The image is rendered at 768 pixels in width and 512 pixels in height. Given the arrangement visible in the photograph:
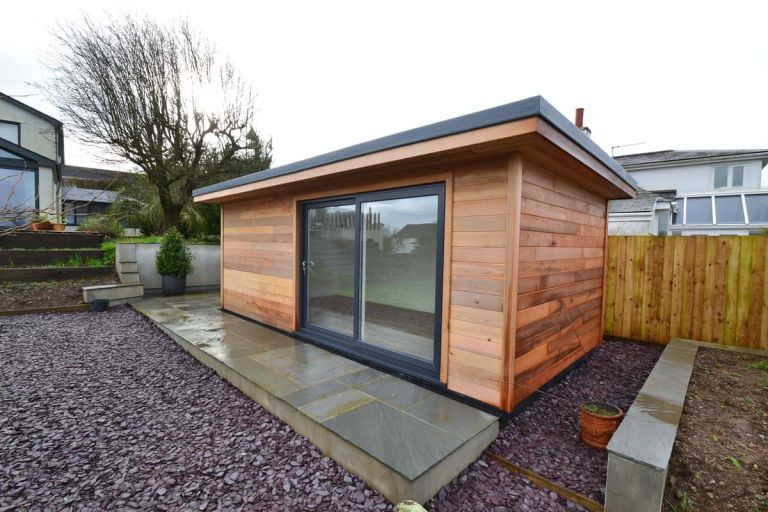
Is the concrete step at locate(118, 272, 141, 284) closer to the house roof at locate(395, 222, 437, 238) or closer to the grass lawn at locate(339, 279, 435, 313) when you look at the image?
the grass lawn at locate(339, 279, 435, 313)

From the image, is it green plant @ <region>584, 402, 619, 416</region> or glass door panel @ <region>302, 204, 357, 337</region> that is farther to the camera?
glass door panel @ <region>302, 204, 357, 337</region>

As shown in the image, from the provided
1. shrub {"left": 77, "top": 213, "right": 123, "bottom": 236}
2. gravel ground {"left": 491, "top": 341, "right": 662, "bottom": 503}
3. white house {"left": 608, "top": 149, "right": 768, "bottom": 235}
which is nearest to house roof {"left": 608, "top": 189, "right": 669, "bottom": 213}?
white house {"left": 608, "top": 149, "right": 768, "bottom": 235}

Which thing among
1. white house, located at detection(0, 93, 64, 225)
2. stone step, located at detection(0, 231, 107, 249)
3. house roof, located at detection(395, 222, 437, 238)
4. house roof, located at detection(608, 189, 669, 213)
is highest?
white house, located at detection(0, 93, 64, 225)

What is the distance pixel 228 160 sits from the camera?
1051cm

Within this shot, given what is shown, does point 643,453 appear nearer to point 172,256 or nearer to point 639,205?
point 172,256

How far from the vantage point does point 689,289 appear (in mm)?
4141

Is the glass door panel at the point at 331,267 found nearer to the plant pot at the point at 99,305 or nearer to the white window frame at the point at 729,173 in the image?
the plant pot at the point at 99,305

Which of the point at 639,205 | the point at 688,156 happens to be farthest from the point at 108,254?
the point at 688,156

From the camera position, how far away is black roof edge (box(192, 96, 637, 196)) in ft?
6.22

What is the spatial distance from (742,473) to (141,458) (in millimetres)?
3336

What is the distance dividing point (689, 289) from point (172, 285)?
829 centimetres

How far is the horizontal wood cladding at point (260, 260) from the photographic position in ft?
13.7

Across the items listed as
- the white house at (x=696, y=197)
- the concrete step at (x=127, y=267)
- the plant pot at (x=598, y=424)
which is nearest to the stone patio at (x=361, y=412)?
the plant pot at (x=598, y=424)

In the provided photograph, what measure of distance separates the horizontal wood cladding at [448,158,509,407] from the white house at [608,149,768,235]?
27.9ft
